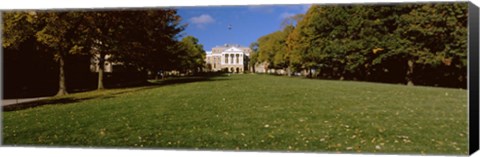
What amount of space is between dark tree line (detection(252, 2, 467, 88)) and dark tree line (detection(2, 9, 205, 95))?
285cm

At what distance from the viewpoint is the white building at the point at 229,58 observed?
32.7 ft

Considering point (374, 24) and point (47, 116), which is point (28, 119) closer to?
point (47, 116)

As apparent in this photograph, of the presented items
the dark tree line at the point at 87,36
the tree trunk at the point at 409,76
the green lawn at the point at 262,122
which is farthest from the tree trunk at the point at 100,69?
the tree trunk at the point at 409,76

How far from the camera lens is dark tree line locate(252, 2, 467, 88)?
8719mm

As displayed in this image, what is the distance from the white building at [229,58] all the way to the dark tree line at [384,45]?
0.35 metres

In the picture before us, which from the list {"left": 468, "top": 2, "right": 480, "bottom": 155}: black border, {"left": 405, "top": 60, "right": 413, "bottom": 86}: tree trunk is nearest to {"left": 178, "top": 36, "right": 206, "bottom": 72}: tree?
{"left": 405, "top": 60, "right": 413, "bottom": 86}: tree trunk

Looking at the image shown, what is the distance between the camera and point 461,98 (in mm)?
7941

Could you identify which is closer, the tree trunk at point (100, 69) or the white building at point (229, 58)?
the white building at point (229, 58)

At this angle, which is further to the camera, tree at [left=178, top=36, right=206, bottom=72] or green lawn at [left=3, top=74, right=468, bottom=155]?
tree at [left=178, top=36, right=206, bottom=72]

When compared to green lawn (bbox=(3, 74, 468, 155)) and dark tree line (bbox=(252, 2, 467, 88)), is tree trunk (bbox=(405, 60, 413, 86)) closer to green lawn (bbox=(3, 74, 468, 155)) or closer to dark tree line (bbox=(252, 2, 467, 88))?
dark tree line (bbox=(252, 2, 467, 88))

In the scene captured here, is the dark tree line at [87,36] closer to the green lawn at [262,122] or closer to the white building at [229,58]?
the white building at [229,58]

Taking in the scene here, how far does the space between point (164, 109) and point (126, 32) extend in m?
3.99

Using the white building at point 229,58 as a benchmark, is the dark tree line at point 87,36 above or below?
above

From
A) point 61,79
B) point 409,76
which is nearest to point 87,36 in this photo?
point 61,79
